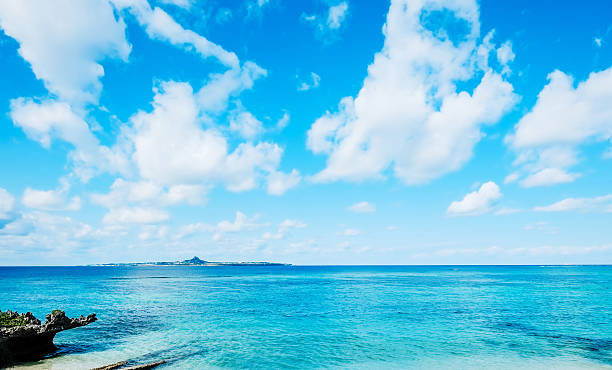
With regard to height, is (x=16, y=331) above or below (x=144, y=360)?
above

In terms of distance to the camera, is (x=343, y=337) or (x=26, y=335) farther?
(x=343, y=337)

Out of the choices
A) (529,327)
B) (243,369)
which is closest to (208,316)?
(243,369)

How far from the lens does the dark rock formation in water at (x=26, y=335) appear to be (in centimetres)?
3122

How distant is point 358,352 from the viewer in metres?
36.3

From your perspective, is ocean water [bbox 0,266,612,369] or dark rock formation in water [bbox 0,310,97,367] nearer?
dark rock formation in water [bbox 0,310,97,367]

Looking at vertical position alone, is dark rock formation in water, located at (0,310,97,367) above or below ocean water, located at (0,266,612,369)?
above

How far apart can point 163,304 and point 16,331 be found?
42524mm

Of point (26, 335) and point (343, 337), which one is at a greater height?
point (26, 335)

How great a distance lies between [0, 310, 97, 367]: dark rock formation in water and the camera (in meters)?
31.2

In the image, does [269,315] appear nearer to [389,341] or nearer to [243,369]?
[389,341]

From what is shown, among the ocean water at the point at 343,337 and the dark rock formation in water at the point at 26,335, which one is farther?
the ocean water at the point at 343,337

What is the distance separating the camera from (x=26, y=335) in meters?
32.4

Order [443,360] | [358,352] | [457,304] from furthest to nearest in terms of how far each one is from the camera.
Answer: [457,304] < [358,352] < [443,360]

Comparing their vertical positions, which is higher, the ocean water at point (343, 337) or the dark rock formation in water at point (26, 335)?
the dark rock formation in water at point (26, 335)
